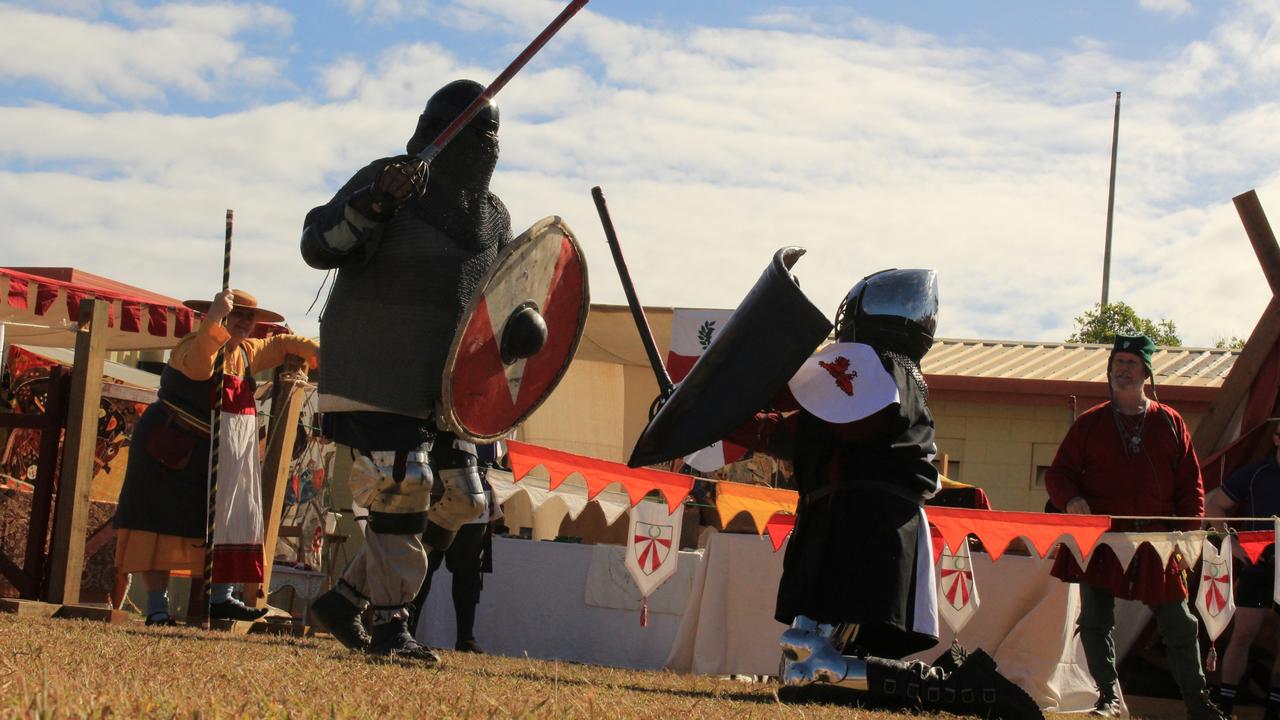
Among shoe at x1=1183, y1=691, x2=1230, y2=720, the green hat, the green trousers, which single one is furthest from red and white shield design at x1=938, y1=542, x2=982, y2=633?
the green hat

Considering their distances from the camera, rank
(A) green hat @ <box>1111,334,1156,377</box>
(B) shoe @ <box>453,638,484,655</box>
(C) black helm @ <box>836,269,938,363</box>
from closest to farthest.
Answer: (C) black helm @ <box>836,269,938,363</box> → (A) green hat @ <box>1111,334,1156,377</box> → (B) shoe @ <box>453,638,484,655</box>

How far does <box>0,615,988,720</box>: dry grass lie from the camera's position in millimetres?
2436

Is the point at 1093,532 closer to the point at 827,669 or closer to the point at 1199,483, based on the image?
the point at 1199,483

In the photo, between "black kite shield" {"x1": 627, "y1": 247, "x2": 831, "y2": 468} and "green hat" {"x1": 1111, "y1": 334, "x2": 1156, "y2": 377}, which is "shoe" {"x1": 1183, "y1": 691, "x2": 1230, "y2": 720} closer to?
"green hat" {"x1": 1111, "y1": 334, "x2": 1156, "y2": 377}

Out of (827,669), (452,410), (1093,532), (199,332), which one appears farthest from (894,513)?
(199,332)

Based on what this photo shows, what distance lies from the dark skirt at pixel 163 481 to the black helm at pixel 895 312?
9.21 ft

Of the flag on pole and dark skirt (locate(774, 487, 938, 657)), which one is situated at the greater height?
the flag on pole

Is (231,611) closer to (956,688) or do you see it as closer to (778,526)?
(778,526)

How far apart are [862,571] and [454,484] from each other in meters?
1.32

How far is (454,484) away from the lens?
4461 mm

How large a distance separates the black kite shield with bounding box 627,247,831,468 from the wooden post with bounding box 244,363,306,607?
2579 mm

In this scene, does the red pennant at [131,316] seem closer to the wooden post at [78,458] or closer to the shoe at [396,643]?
the wooden post at [78,458]

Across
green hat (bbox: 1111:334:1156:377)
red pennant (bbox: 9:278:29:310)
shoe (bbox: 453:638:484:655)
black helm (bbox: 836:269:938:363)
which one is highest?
red pennant (bbox: 9:278:29:310)

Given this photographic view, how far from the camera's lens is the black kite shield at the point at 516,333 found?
13.6 feet
